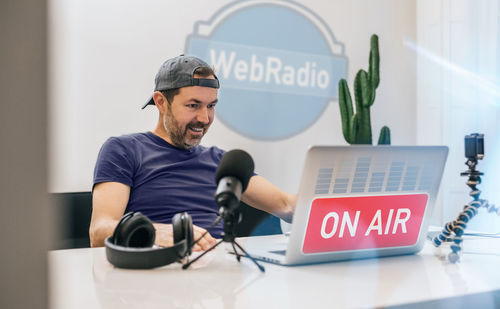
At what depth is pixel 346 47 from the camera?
313cm

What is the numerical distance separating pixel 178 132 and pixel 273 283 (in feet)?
3.87

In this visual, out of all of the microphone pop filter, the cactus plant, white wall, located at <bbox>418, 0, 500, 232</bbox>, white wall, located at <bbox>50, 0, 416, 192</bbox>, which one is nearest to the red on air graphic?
the microphone pop filter

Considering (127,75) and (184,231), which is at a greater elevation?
(127,75)

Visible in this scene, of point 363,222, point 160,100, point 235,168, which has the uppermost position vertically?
point 160,100

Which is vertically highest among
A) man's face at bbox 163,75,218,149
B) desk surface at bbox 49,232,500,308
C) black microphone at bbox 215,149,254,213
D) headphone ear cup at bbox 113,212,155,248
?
man's face at bbox 163,75,218,149

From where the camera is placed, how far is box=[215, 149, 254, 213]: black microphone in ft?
2.63

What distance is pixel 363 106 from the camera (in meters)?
2.77

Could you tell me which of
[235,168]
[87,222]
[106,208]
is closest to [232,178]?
[235,168]

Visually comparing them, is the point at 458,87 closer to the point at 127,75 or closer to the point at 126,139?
the point at 127,75

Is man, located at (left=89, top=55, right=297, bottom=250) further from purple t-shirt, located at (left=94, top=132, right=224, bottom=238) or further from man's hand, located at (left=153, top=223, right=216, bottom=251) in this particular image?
man's hand, located at (left=153, top=223, right=216, bottom=251)

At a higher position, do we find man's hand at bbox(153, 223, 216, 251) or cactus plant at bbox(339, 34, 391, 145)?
cactus plant at bbox(339, 34, 391, 145)

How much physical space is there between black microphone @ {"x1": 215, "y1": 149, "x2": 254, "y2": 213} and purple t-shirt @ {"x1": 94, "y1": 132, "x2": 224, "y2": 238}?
36.7 inches

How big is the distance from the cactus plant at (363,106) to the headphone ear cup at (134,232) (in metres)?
1.99

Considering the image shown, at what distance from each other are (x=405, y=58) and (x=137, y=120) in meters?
1.84
